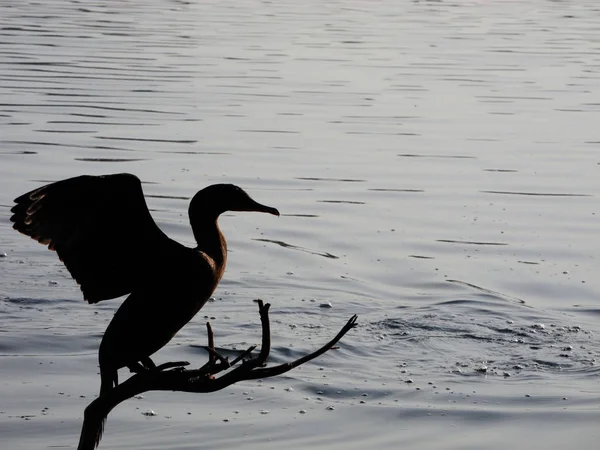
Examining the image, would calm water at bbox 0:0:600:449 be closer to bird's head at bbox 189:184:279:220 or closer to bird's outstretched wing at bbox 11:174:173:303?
bird's outstretched wing at bbox 11:174:173:303

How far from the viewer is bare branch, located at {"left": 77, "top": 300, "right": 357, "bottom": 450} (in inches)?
172

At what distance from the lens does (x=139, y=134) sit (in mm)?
14820

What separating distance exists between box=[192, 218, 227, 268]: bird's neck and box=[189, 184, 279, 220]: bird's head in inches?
1.4

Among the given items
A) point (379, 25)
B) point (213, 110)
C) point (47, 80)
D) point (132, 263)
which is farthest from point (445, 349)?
point (379, 25)

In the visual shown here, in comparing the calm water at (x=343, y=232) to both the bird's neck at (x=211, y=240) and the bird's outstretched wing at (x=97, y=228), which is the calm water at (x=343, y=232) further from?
the bird's neck at (x=211, y=240)

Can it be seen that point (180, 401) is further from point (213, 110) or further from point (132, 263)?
point (213, 110)

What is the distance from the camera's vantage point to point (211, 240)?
5031 mm

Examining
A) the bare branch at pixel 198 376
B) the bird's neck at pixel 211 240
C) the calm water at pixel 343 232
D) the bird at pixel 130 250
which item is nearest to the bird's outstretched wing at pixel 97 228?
the bird at pixel 130 250

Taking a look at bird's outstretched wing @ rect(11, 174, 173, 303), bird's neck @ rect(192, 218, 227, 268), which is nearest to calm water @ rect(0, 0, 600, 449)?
bird's outstretched wing @ rect(11, 174, 173, 303)

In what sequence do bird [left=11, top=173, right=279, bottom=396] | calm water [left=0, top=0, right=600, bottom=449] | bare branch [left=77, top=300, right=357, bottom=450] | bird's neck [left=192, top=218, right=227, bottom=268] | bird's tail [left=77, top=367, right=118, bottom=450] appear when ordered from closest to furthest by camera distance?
bare branch [left=77, top=300, right=357, bottom=450] → bird's tail [left=77, top=367, right=118, bottom=450] → bird [left=11, top=173, right=279, bottom=396] → bird's neck [left=192, top=218, right=227, bottom=268] → calm water [left=0, top=0, right=600, bottom=449]

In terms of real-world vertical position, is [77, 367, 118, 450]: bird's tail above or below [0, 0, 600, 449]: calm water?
above

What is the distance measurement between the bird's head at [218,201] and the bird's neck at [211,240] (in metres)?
0.04

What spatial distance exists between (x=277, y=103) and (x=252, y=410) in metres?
10.6

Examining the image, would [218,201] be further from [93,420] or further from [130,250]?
[93,420]
